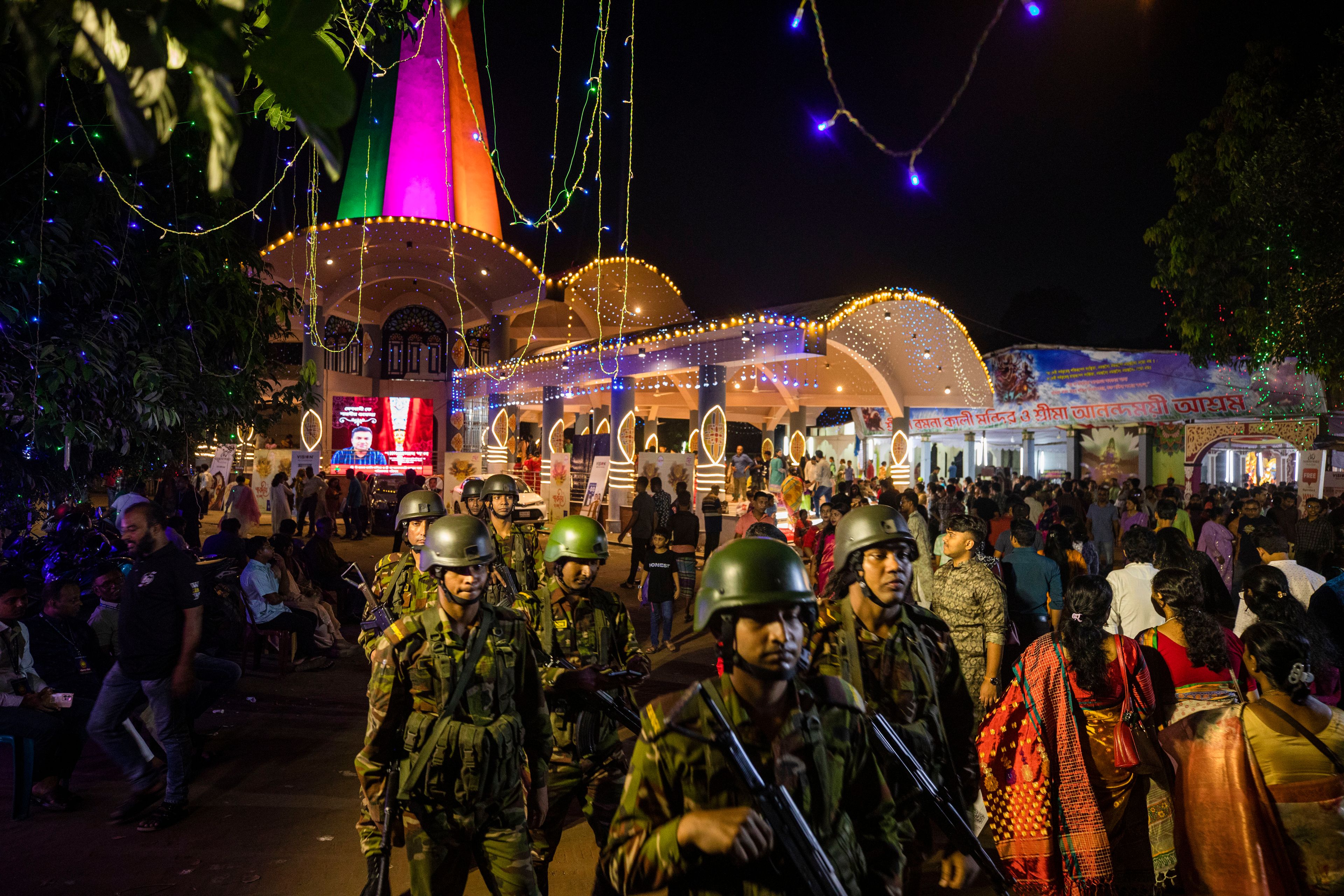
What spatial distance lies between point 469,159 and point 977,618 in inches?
1040

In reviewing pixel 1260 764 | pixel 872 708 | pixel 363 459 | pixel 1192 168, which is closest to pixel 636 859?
pixel 872 708

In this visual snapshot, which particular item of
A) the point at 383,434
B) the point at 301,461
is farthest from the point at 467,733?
the point at 383,434

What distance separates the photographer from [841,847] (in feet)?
5.70

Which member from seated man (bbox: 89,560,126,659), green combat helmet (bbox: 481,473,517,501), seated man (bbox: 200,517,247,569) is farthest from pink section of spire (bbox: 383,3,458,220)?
green combat helmet (bbox: 481,473,517,501)

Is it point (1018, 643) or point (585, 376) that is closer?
Result: point (1018, 643)

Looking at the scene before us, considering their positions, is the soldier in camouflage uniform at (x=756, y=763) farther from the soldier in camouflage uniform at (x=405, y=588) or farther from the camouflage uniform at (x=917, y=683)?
the soldier in camouflage uniform at (x=405, y=588)

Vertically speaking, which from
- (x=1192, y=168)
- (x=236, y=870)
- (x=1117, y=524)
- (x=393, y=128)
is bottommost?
(x=236, y=870)

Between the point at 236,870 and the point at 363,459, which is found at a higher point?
the point at 363,459

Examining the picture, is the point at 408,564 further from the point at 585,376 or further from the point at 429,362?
the point at 429,362

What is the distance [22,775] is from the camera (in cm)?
477

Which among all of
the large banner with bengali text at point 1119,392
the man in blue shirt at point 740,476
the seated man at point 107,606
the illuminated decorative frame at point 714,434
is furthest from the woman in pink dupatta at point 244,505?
the large banner with bengali text at point 1119,392

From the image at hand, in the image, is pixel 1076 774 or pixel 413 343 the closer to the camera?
pixel 1076 774

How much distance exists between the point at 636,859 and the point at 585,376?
822 inches

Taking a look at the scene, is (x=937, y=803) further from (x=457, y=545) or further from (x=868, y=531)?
(x=457, y=545)
